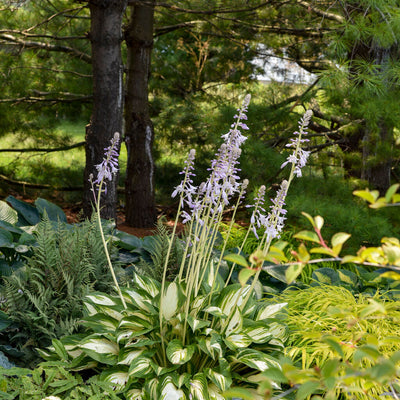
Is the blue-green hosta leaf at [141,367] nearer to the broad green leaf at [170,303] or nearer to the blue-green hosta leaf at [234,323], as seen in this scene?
the broad green leaf at [170,303]

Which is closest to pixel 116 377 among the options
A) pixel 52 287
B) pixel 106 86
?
pixel 52 287

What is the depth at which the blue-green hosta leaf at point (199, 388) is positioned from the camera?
1845 millimetres

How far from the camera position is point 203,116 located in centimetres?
587

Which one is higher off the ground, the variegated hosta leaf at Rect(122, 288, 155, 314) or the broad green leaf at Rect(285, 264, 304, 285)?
the broad green leaf at Rect(285, 264, 304, 285)

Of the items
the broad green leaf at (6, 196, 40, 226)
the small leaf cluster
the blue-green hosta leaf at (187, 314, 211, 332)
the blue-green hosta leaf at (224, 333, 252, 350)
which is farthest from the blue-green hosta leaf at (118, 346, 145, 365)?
the broad green leaf at (6, 196, 40, 226)

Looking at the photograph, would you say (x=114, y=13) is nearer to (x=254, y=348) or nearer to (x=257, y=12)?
(x=257, y=12)

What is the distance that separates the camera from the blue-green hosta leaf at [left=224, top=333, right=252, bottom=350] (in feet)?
6.37

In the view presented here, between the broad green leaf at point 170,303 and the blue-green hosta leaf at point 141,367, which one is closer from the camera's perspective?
the blue-green hosta leaf at point 141,367

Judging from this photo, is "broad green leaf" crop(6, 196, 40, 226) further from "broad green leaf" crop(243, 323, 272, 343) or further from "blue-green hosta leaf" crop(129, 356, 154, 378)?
"broad green leaf" crop(243, 323, 272, 343)

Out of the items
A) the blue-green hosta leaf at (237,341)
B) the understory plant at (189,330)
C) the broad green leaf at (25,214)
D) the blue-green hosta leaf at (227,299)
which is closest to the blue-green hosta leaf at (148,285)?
the understory plant at (189,330)

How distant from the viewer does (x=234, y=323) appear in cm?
208

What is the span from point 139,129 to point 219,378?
4184mm

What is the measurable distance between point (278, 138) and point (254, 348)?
3085 millimetres

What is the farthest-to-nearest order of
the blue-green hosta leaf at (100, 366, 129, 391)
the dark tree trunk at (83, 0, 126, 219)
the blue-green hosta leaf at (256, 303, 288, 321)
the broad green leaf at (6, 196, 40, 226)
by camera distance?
the dark tree trunk at (83, 0, 126, 219) < the broad green leaf at (6, 196, 40, 226) < the blue-green hosta leaf at (256, 303, 288, 321) < the blue-green hosta leaf at (100, 366, 129, 391)
